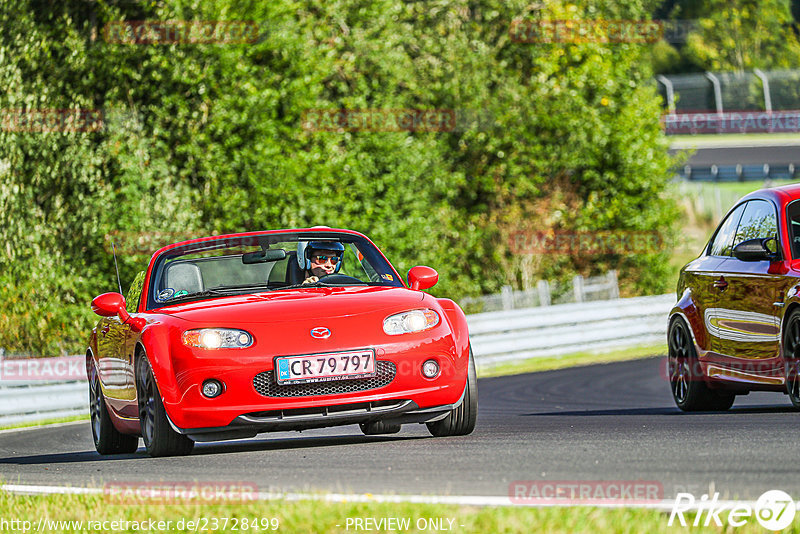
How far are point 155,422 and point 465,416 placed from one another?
6.23 ft

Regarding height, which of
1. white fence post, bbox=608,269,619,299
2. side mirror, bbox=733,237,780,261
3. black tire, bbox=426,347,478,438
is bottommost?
white fence post, bbox=608,269,619,299

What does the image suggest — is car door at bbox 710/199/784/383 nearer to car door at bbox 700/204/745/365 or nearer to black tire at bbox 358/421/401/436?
car door at bbox 700/204/745/365

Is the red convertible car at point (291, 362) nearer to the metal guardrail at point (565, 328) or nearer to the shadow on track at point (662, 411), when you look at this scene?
the shadow on track at point (662, 411)

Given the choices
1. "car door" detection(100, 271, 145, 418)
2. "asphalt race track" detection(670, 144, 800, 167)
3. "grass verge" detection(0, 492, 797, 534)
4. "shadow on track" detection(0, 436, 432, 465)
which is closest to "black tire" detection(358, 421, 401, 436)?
"shadow on track" detection(0, 436, 432, 465)

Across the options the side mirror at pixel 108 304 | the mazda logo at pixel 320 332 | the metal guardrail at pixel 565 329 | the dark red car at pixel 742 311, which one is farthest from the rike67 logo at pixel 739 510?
the metal guardrail at pixel 565 329

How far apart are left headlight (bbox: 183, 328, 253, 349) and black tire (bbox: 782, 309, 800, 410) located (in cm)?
342

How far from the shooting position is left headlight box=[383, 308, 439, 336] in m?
8.13

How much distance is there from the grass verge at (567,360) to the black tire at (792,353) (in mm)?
12443

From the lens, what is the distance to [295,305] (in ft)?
27.1

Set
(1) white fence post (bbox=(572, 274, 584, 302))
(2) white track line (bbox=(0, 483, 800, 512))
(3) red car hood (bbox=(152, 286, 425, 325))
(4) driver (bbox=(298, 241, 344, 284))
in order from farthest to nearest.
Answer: (1) white fence post (bbox=(572, 274, 584, 302)) < (4) driver (bbox=(298, 241, 344, 284)) < (3) red car hood (bbox=(152, 286, 425, 325)) < (2) white track line (bbox=(0, 483, 800, 512))

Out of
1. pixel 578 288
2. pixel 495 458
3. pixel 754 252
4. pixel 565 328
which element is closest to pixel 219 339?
pixel 495 458

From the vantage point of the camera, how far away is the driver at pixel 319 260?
940cm

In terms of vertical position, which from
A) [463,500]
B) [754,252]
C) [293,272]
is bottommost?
[754,252]

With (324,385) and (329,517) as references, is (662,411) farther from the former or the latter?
(329,517)
